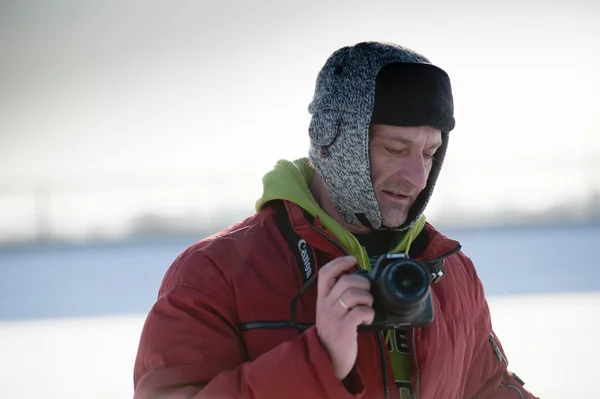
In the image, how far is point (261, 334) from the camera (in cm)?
139

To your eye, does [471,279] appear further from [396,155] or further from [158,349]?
[158,349]

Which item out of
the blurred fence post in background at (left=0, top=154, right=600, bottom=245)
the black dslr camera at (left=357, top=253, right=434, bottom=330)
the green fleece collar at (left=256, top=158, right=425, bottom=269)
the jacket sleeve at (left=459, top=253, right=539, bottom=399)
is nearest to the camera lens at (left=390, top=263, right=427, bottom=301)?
the black dslr camera at (left=357, top=253, right=434, bottom=330)

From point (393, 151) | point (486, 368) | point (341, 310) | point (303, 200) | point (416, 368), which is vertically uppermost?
point (393, 151)

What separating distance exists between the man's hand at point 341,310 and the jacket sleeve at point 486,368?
1.90 feet

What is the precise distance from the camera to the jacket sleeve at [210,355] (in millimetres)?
1238

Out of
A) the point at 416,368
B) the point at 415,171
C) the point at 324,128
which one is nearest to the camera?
the point at 416,368

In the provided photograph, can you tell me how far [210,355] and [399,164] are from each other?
58 centimetres

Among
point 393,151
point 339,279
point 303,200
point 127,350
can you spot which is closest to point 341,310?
point 339,279

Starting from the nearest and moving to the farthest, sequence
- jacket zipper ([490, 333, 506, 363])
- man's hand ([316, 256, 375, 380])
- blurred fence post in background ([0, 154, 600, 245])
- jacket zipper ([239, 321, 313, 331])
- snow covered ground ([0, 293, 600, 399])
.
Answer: man's hand ([316, 256, 375, 380]), jacket zipper ([239, 321, 313, 331]), jacket zipper ([490, 333, 506, 363]), snow covered ground ([0, 293, 600, 399]), blurred fence post in background ([0, 154, 600, 245])

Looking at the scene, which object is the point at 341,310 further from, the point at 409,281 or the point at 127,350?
the point at 127,350

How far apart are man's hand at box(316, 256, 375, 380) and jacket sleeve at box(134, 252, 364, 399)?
0.02 m

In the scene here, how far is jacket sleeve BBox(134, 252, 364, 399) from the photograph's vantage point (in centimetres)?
124

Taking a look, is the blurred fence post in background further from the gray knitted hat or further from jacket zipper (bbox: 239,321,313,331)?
jacket zipper (bbox: 239,321,313,331)

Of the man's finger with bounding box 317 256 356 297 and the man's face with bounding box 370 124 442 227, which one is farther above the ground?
the man's face with bounding box 370 124 442 227
